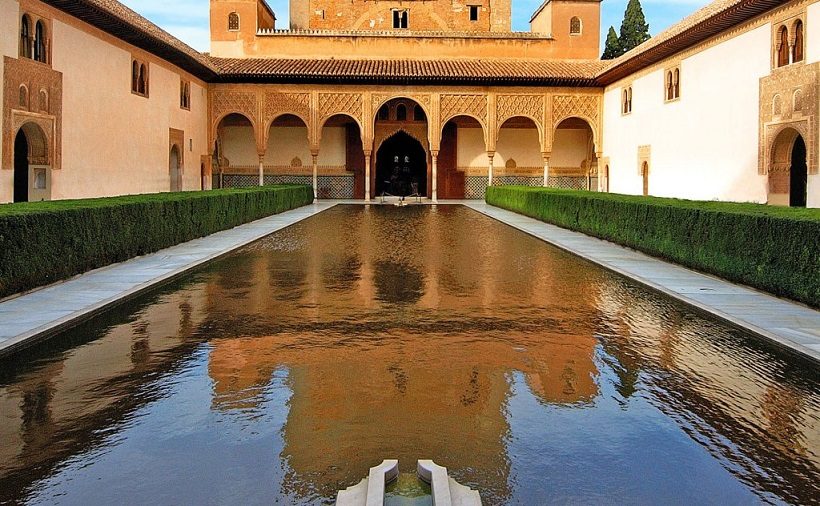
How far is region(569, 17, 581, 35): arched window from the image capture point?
34719 mm

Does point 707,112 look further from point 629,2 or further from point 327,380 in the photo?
point 629,2

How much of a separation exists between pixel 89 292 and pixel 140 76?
49.4 ft

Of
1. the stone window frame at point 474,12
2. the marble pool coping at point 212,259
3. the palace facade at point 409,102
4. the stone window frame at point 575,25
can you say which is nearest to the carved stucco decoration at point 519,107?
the palace facade at point 409,102

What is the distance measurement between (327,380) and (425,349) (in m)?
1.08

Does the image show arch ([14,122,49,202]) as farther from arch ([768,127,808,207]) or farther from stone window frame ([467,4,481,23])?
stone window frame ([467,4,481,23])

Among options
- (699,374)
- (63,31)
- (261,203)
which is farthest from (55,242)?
(261,203)

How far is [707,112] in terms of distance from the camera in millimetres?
20078

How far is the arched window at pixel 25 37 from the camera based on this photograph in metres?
15.1

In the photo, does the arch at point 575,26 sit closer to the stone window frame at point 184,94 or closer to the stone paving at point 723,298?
the stone window frame at point 184,94

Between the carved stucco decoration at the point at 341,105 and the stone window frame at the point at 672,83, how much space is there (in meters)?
11.9

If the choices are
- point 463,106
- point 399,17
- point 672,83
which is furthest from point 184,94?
point 672,83

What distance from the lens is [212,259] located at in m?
11.7

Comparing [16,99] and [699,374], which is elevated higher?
[16,99]

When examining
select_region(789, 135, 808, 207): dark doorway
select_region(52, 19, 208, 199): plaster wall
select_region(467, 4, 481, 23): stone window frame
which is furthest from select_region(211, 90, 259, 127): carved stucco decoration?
select_region(789, 135, 808, 207): dark doorway
